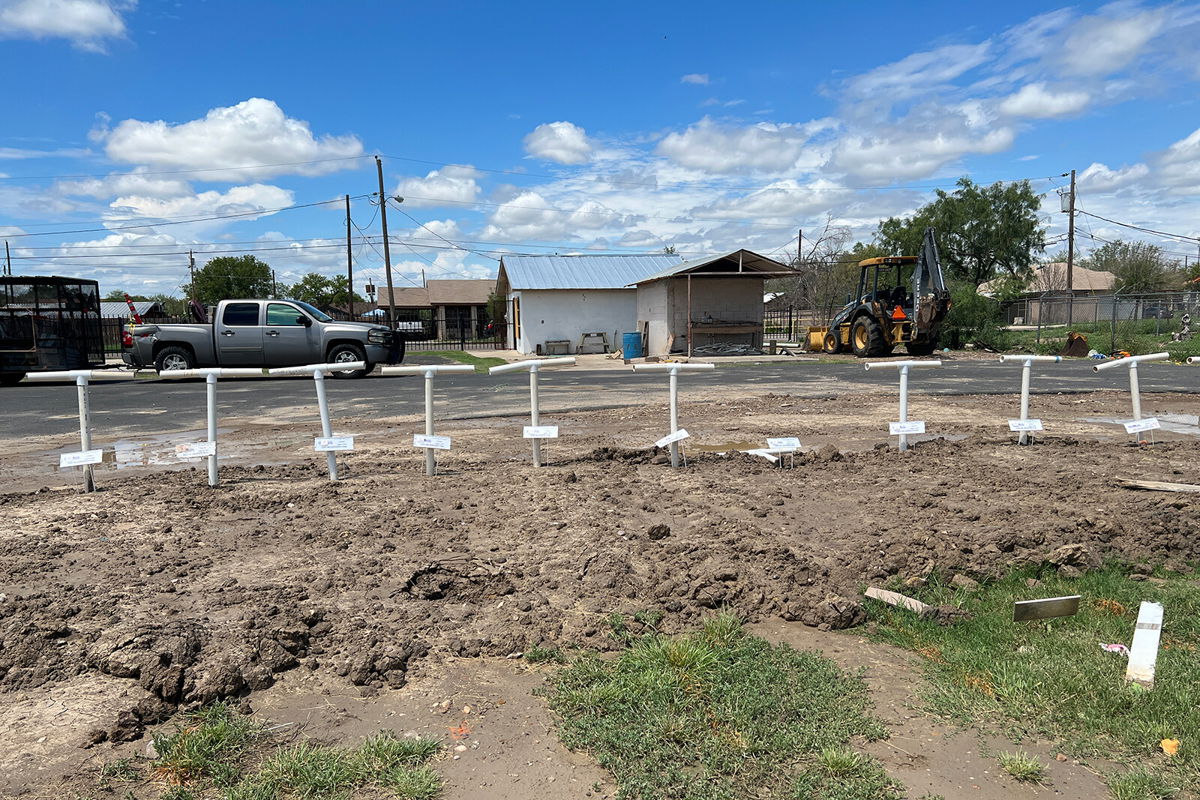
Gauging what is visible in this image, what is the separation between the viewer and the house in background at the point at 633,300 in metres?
28.3

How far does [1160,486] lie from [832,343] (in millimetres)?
21902

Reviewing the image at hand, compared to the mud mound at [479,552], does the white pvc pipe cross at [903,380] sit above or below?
above

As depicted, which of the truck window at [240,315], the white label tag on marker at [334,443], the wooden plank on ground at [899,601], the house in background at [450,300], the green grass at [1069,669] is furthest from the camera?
the house in background at [450,300]

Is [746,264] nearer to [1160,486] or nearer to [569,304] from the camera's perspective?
[569,304]

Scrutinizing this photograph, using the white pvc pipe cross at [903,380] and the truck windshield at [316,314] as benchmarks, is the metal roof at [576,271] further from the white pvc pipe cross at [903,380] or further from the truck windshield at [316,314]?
the white pvc pipe cross at [903,380]

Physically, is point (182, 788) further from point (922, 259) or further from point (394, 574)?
point (922, 259)

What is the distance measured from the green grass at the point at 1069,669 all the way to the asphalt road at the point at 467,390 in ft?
28.1

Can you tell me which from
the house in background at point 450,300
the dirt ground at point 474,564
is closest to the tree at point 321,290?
the house in background at point 450,300

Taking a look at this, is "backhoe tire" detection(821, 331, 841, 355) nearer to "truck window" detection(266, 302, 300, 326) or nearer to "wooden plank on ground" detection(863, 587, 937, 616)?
"truck window" detection(266, 302, 300, 326)

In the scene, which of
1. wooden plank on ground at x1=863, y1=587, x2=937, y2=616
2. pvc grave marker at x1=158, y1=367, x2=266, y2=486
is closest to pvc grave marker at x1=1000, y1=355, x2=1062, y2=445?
wooden plank on ground at x1=863, y1=587, x2=937, y2=616

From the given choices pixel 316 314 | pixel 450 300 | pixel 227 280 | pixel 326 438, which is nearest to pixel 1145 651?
pixel 326 438

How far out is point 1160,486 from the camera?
5953mm

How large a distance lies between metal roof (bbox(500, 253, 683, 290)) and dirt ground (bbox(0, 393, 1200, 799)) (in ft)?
82.2

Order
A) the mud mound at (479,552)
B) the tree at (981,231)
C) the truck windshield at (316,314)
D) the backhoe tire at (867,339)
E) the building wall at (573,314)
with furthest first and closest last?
1. the tree at (981,231)
2. the building wall at (573,314)
3. the backhoe tire at (867,339)
4. the truck windshield at (316,314)
5. the mud mound at (479,552)
